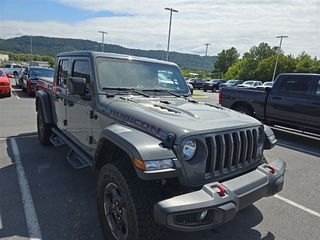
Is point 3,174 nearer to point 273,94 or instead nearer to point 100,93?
point 100,93

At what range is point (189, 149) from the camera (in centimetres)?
211

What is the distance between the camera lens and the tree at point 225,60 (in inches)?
2881

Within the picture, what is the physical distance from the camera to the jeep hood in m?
2.19

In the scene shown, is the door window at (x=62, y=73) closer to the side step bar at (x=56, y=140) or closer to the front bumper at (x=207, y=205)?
the side step bar at (x=56, y=140)

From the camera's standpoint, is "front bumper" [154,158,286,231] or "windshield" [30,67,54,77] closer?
"front bumper" [154,158,286,231]

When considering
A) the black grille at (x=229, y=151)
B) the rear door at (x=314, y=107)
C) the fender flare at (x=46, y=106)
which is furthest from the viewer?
the rear door at (x=314, y=107)

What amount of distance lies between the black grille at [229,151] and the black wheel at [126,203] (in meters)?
0.58

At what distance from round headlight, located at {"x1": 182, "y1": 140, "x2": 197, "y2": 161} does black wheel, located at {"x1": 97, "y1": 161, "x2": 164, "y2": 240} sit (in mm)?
394

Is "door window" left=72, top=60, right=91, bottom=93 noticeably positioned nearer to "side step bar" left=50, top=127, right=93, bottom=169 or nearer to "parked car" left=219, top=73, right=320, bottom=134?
"side step bar" left=50, top=127, right=93, bottom=169

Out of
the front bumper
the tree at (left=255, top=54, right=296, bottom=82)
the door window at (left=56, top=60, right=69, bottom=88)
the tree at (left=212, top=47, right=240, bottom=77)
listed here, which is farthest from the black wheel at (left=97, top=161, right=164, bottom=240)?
the tree at (left=212, top=47, right=240, bottom=77)

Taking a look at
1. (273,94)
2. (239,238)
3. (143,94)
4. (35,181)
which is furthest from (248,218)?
(273,94)

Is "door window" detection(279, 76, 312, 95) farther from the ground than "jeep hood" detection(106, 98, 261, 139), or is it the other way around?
"door window" detection(279, 76, 312, 95)

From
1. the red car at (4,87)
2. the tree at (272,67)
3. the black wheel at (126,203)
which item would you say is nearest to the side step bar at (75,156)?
the black wheel at (126,203)

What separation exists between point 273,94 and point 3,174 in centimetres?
697
